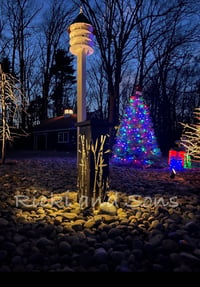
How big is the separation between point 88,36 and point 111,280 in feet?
21.6

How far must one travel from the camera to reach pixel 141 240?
2.28 meters

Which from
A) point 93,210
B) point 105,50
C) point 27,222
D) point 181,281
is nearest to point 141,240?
point 181,281

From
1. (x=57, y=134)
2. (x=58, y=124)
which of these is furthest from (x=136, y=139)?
(x=57, y=134)

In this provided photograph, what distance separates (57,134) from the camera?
22.1m

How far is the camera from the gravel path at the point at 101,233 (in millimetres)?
1853

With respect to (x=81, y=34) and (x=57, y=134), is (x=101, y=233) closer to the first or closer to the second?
(x=81, y=34)

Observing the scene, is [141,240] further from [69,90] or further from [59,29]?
[69,90]

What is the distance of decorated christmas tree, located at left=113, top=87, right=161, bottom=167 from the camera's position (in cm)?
882

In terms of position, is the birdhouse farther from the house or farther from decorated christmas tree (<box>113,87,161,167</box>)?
the house

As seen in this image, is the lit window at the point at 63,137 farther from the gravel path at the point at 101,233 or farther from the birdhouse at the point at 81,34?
the gravel path at the point at 101,233

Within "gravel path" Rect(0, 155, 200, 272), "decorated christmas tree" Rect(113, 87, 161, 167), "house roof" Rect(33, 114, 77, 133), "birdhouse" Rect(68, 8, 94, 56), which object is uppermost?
"birdhouse" Rect(68, 8, 94, 56)

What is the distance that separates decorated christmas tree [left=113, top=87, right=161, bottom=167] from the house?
1116cm

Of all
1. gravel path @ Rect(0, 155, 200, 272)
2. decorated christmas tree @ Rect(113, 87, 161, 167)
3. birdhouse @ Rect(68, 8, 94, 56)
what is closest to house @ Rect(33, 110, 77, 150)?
decorated christmas tree @ Rect(113, 87, 161, 167)

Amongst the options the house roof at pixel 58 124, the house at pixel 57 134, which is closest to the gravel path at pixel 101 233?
the house at pixel 57 134
